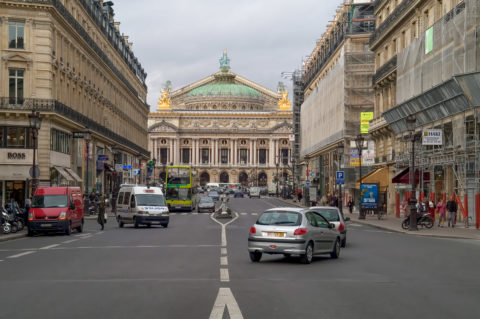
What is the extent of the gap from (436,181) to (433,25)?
30.5ft

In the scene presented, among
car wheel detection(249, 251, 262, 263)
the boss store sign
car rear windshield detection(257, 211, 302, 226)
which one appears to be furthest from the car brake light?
the boss store sign

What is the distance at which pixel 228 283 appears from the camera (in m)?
14.5

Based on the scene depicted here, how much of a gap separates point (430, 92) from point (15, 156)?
26.3 m

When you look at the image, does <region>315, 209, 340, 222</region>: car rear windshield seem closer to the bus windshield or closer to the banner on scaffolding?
the banner on scaffolding

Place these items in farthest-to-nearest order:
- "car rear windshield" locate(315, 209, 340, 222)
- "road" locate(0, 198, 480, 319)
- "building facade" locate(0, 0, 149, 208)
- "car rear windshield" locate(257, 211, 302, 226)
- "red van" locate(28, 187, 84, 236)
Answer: "building facade" locate(0, 0, 149, 208), "red van" locate(28, 187, 84, 236), "car rear windshield" locate(315, 209, 340, 222), "car rear windshield" locate(257, 211, 302, 226), "road" locate(0, 198, 480, 319)

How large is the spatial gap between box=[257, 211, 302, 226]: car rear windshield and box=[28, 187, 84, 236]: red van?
14.8 metres

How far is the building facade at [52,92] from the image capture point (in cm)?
4784

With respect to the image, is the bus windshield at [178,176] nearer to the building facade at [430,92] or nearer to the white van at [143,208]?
the building facade at [430,92]

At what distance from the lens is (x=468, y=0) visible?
3703 centimetres

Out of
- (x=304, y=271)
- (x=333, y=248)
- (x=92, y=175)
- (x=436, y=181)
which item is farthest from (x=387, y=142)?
(x=304, y=271)

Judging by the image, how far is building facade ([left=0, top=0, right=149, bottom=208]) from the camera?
Result: 47844mm

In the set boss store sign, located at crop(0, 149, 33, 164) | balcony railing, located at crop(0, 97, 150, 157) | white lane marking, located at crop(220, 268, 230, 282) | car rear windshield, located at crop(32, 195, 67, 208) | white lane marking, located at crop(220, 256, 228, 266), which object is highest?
balcony railing, located at crop(0, 97, 150, 157)

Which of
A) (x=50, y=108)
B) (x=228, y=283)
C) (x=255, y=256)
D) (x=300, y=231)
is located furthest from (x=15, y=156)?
(x=228, y=283)

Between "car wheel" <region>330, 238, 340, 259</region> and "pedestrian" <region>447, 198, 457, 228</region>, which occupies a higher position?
"pedestrian" <region>447, 198, 457, 228</region>
